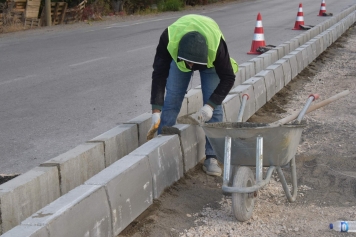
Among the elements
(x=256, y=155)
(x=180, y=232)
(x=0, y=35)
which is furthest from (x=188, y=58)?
(x=0, y=35)

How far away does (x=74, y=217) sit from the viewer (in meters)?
3.63

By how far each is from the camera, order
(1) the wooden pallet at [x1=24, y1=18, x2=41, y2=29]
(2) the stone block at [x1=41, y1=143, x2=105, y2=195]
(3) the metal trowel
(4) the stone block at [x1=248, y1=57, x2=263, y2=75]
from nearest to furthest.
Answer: (2) the stone block at [x1=41, y1=143, x2=105, y2=195] < (3) the metal trowel < (4) the stone block at [x1=248, y1=57, x2=263, y2=75] < (1) the wooden pallet at [x1=24, y1=18, x2=41, y2=29]

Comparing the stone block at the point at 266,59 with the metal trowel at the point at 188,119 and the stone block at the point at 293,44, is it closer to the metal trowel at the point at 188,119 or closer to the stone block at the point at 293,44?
the stone block at the point at 293,44

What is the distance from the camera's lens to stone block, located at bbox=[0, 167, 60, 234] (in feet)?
13.0

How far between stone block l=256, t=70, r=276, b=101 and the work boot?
3.01 m

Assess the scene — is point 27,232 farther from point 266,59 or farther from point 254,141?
point 266,59

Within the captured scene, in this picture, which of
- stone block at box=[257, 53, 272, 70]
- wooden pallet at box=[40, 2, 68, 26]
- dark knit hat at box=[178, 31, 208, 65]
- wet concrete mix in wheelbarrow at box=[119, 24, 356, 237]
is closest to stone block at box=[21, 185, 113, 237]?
wet concrete mix in wheelbarrow at box=[119, 24, 356, 237]

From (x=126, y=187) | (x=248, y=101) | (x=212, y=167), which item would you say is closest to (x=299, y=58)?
(x=248, y=101)

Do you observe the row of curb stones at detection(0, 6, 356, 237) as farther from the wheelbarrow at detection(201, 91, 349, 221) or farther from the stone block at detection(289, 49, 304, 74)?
the stone block at detection(289, 49, 304, 74)

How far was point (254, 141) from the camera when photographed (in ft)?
14.4

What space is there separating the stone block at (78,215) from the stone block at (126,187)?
0.09 metres

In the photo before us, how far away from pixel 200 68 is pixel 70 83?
5206mm

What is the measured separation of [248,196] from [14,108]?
4.51 metres

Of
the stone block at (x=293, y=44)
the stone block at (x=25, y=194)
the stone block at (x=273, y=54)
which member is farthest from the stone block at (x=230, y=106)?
the stone block at (x=293, y=44)
